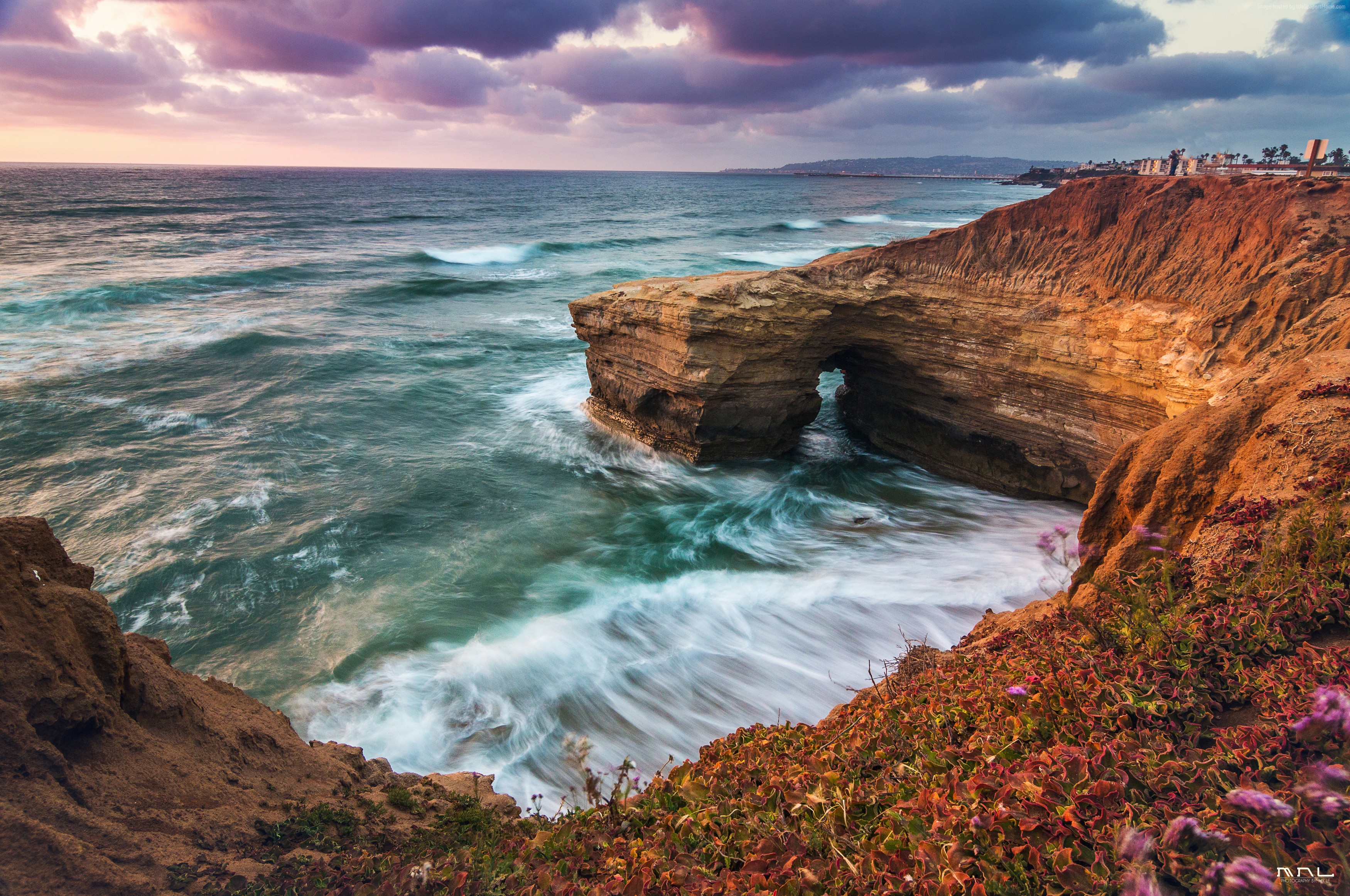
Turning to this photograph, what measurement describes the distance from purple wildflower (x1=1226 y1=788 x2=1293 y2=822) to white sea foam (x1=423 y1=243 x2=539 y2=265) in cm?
3809

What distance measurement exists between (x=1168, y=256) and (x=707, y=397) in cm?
689

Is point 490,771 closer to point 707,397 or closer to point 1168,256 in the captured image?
point 707,397

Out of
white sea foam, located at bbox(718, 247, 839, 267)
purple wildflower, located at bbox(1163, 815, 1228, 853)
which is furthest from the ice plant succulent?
white sea foam, located at bbox(718, 247, 839, 267)

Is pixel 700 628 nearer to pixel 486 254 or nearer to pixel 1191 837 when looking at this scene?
pixel 1191 837

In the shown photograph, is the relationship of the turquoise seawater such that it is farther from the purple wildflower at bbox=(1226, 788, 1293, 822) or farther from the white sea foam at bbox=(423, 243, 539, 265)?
the white sea foam at bbox=(423, 243, 539, 265)

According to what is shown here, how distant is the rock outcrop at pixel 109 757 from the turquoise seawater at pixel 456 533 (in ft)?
8.66

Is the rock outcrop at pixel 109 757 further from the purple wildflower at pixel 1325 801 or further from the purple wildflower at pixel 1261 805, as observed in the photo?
the purple wildflower at pixel 1325 801

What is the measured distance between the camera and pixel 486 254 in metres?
39.4

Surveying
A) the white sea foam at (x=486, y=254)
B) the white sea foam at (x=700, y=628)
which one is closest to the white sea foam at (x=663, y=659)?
the white sea foam at (x=700, y=628)

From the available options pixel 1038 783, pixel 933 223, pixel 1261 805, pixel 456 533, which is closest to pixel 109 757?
A: pixel 1038 783

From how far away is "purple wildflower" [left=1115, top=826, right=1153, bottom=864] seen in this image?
2.15 meters

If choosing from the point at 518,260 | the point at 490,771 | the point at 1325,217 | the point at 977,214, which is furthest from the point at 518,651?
the point at 977,214

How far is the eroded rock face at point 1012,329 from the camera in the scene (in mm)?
7738

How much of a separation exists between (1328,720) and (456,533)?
1019cm
